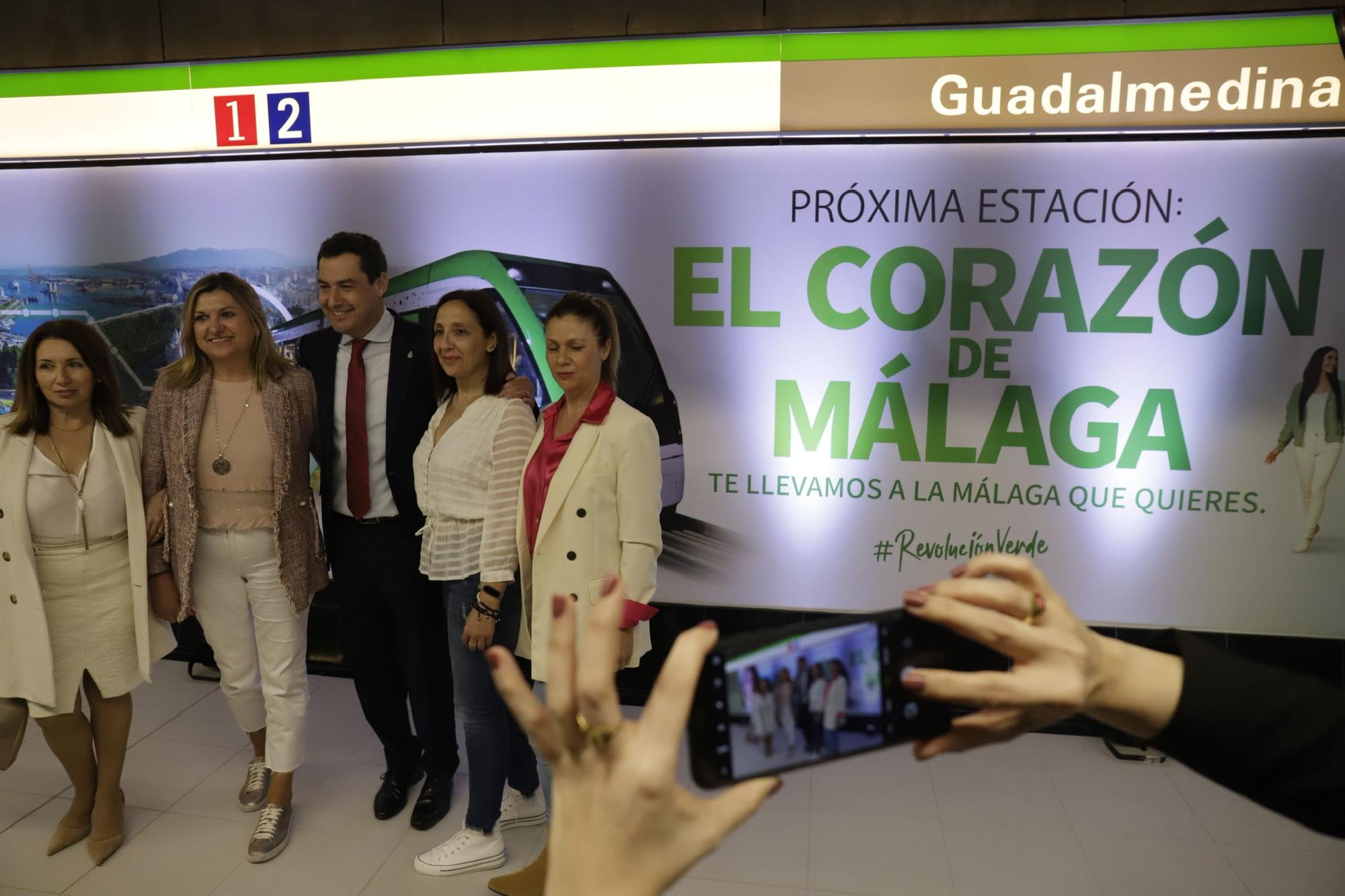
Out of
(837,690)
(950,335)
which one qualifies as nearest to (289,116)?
(950,335)

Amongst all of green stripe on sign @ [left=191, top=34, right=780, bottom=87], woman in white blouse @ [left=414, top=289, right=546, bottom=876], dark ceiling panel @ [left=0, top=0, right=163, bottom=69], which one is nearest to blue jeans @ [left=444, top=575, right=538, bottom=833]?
woman in white blouse @ [left=414, top=289, right=546, bottom=876]

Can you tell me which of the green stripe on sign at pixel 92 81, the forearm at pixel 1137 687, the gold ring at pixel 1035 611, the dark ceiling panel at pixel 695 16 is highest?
the dark ceiling panel at pixel 695 16

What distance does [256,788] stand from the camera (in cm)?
282

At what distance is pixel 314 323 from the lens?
361 cm

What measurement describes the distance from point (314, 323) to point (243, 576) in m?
1.45

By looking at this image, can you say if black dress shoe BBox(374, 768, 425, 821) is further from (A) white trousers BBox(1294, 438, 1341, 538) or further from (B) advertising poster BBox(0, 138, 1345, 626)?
(A) white trousers BBox(1294, 438, 1341, 538)

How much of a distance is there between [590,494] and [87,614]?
66.7 inches

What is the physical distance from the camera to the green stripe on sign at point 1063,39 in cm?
274

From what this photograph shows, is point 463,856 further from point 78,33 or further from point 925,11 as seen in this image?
point 78,33

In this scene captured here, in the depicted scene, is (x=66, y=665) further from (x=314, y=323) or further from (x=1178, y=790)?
(x=1178, y=790)

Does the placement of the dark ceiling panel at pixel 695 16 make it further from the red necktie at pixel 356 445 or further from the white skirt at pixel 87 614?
the white skirt at pixel 87 614

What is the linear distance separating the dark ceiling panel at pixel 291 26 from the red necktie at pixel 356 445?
58.0 inches

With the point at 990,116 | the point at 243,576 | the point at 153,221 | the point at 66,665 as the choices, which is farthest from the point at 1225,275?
the point at 153,221

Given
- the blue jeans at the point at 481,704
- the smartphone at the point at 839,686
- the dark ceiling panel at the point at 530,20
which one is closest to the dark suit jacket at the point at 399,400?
the blue jeans at the point at 481,704
